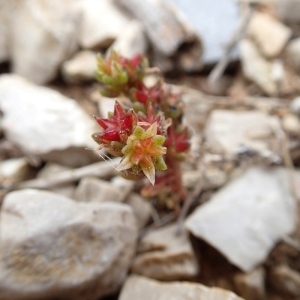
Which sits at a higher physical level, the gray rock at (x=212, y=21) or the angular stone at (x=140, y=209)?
the gray rock at (x=212, y=21)

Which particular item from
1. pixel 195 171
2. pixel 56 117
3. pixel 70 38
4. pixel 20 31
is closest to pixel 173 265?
pixel 195 171

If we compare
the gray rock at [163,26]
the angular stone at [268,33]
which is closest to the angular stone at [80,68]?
the gray rock at [163,26]

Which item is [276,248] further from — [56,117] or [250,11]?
[250,11]

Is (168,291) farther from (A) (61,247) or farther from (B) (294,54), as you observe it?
(B) (294,54)

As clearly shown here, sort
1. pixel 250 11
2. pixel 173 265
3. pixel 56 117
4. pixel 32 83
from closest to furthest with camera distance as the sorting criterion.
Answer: pixel 173 265
pixel 56 117
pixel 32 83
pixel 250 11

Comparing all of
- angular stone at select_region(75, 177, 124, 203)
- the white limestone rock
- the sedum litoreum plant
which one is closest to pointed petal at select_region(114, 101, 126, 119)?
the sedum litoreum plant

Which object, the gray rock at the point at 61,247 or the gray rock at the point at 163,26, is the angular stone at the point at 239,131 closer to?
the gray rock at the point at 163,26
